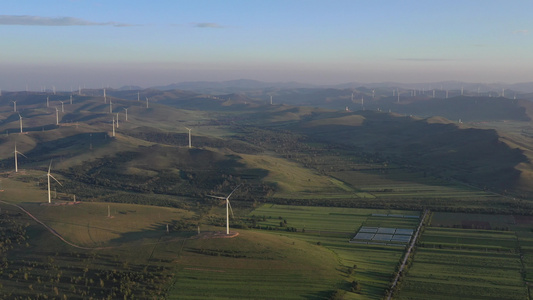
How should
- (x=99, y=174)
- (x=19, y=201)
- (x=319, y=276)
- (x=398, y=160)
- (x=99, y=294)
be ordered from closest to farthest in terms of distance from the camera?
(x=99, y=294)
(x=319, y=276)
(x=19, y=201)
(x=99, y=174)
(x=398, y=160)

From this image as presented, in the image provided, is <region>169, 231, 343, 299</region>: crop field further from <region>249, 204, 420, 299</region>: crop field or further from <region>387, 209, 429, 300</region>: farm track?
<region>387, 209, 429, 300</region>: farm track

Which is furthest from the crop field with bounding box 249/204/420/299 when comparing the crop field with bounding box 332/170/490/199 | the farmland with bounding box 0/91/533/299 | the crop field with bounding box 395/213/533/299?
the crop field with bounding box 332/170/490/199

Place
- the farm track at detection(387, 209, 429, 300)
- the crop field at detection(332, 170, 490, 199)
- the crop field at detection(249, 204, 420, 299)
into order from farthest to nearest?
the crop field at detection(332, 170, 490, 199)
the crop field at detection(249, 204, 420, 299)
the farm track at detection(387, 209, 429, 300)

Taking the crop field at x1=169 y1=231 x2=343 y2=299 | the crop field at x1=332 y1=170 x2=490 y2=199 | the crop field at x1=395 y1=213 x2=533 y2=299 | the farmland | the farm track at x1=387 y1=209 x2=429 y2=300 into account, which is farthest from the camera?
the crop field at x1=332 y1=170 x2=490 y2=199

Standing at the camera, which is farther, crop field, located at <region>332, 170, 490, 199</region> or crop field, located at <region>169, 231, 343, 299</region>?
crop field, located at <region>332, 170, 490, 199</region>

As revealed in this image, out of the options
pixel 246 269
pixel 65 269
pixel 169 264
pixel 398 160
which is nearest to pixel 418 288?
pixel 246 269

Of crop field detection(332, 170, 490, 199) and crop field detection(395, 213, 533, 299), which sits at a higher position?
crop field detection(395, 213, 533, 299)

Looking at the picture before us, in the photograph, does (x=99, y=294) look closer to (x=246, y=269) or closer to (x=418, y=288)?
(x=246, y=269)
